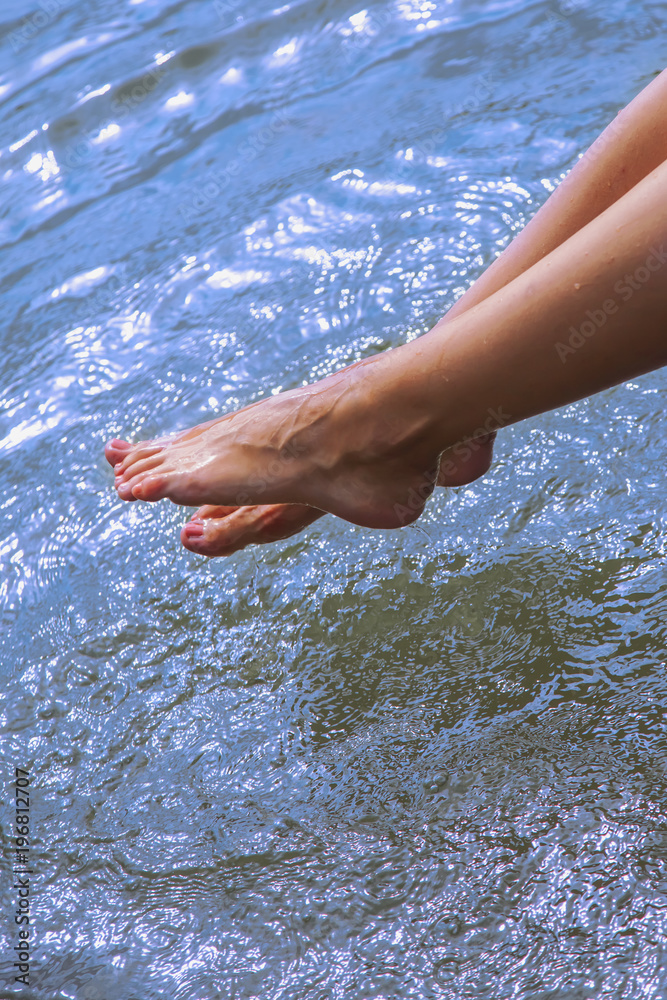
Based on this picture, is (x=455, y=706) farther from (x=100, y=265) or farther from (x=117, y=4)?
(x=117, y=4)

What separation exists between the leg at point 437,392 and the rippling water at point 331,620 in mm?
215

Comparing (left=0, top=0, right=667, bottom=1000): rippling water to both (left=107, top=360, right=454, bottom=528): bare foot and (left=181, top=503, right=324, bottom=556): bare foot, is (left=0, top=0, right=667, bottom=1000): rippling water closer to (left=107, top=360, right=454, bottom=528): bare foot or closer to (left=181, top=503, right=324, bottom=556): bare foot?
(left=181, top=503, right=324, bottom=556): bare foot

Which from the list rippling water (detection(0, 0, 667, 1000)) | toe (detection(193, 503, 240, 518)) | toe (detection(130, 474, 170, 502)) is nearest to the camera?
rippling water (detection(0, 0, 667, 1000))

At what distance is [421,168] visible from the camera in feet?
6.89

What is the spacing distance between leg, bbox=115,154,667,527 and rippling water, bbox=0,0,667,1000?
21 cm

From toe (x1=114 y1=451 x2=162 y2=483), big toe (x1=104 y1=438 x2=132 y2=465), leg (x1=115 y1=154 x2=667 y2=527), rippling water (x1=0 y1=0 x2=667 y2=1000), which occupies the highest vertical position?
leg (x1=115 y1=154 x2=667 y2=527)

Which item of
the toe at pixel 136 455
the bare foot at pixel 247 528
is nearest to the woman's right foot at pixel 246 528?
the bare foot at pixel 247 528

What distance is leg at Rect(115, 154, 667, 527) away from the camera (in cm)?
85

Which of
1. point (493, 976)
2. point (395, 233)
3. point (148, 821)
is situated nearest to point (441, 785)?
point (493, 976)

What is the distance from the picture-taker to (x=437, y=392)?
978mm

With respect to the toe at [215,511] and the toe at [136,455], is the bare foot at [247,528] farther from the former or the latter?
the toe at [136,455]

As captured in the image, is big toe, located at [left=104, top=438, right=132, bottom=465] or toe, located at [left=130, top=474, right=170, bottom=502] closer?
toe, located at [left=130, top=474, right=170, bottom=502]

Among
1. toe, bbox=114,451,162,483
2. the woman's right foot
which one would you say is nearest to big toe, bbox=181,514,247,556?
the woman's right foot

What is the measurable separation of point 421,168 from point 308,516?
43.3 inches
